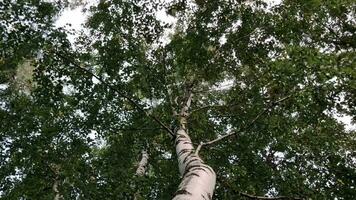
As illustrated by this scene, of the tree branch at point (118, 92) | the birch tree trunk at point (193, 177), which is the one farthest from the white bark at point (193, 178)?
A: the tree branch at point (118, 92)

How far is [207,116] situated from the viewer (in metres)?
11.7

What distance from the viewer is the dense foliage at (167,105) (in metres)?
8.07

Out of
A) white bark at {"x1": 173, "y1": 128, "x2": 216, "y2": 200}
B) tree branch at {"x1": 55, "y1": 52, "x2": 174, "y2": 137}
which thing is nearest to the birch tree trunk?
white bark at {"x1": 173, "y1": 128, "x2": 216, "y2": 200}

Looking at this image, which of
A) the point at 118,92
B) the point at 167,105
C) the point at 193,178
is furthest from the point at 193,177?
the point at 167,105

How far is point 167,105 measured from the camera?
1104cm

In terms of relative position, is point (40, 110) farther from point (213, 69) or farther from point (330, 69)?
point (330, 69)

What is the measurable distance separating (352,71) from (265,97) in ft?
10.3

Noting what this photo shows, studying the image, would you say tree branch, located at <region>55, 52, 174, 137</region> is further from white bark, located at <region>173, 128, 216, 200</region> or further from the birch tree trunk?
white bark, located at <region>173, 128, 216, 200</region>

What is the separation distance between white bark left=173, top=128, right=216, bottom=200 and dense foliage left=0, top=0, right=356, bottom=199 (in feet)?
5.98

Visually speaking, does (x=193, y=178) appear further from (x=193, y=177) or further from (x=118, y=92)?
Result: (x=118, y=92)

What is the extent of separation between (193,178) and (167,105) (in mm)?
5883

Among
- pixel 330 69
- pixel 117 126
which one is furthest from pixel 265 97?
pixel 117 126

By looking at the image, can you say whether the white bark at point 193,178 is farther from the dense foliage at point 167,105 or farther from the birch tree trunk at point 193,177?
the dense foliage at point 167,105

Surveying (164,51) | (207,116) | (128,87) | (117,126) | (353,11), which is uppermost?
(353,11)
